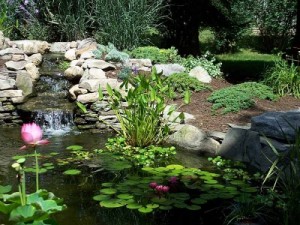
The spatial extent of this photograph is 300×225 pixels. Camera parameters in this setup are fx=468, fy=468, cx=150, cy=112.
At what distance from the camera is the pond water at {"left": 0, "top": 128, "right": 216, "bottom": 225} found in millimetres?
3648

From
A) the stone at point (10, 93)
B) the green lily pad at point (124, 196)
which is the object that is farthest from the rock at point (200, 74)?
the green lily pad at point (124, 196)

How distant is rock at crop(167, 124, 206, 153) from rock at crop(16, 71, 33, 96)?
2.63 metres

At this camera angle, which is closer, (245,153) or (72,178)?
(72,178)

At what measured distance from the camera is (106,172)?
4738mm

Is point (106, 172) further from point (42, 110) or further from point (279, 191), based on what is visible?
point (42, 110)

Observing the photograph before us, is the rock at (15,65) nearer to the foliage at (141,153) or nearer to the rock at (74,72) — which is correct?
the rock at (74,72)

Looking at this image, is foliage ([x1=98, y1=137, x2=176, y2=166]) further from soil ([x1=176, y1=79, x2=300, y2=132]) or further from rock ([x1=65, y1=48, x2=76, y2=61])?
rock ([x1=65, y1=48, x2=76, y2=61])

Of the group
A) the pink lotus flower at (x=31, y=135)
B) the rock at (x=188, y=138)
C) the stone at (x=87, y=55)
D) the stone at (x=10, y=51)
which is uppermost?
the stone at (x=10, y=51)

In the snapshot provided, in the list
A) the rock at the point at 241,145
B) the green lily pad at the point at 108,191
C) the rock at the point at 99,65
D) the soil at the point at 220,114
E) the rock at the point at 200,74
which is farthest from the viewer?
the rock at the point at 200,74

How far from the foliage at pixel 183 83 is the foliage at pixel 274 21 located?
694 cm

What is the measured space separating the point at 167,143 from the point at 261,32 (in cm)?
920

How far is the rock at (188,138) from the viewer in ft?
18.4

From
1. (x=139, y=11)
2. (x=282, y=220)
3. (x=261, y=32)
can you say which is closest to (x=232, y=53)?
(x=261, y=32)


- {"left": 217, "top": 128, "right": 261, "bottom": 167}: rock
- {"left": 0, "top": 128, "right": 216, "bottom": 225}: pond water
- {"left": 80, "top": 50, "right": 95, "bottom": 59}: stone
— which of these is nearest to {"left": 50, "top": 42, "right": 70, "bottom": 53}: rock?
{"left": 80, "top": 50, "right": 95, "bottom": 59}: stone
